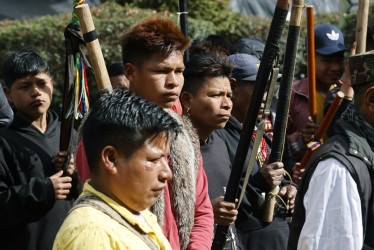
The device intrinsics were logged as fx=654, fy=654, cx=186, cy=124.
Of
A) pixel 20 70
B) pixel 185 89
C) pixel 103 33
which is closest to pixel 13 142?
pixel 20 70

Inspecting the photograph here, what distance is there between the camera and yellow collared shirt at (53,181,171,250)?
85.3 inches

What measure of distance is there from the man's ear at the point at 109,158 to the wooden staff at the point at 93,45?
91cm

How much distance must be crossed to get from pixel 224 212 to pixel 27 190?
44.9 inches

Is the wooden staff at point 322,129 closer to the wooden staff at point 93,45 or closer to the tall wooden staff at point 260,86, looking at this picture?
the tall wooden staff at point 260,86

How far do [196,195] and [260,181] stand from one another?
92 centimetres

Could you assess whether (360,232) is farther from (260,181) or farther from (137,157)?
(260,181)

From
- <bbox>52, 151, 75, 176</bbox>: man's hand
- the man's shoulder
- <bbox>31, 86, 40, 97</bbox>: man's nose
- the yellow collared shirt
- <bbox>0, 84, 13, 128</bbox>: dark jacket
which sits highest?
the yellow collared shirt

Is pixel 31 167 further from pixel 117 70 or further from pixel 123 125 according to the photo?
pixel 117 70

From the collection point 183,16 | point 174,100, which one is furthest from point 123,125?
point 183,16

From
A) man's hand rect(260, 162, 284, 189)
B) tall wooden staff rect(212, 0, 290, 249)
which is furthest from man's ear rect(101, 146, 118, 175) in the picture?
man's hand rect(260, 162, 284, 189)

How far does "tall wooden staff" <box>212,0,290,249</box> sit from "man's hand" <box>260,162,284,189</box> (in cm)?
50

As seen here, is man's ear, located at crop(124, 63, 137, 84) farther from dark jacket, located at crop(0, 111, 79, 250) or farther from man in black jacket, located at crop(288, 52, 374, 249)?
man in black jacket, located at crop(288, 52, 374, 249)

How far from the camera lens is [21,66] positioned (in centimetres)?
423

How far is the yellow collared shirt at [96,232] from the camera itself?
2.17 metres
